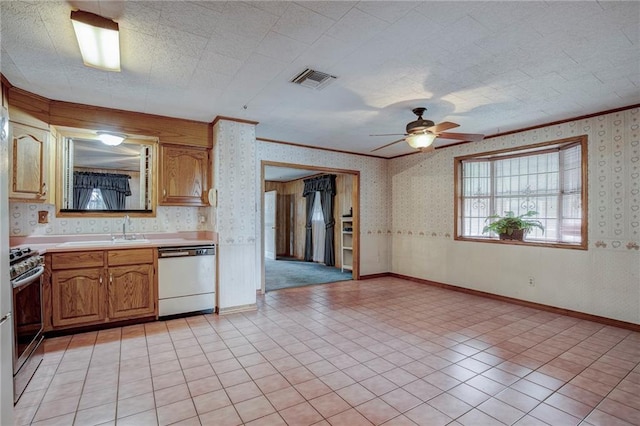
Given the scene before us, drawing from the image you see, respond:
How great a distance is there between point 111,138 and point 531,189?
5648mm

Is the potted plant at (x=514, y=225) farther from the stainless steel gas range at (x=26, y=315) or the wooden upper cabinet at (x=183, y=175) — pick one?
the stainless steel gas range at (x=26, y=315)

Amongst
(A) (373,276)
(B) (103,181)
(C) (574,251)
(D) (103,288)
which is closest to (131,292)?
(D) (103,288)

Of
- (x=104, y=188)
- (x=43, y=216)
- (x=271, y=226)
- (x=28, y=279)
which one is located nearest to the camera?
(x=28, y=279)

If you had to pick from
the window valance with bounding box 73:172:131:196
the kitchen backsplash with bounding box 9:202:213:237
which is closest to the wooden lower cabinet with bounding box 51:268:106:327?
the kitchen backsplash with bounding box 9:202:213:237

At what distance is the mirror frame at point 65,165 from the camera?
11.9 feet

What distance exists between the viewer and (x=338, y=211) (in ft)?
26.3

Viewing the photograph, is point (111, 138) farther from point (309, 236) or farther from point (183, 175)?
point (309, 236)

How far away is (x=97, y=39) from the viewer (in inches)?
84.0

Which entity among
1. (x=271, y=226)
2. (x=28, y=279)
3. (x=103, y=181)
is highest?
(x=103, y=181)

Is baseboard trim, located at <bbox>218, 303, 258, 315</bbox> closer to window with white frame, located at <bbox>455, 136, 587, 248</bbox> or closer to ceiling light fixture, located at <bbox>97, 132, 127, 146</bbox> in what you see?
ceiling light fixture, located at <bbox>97, 132, 127, 146</bbox>

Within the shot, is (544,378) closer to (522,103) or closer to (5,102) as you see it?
(522,103)

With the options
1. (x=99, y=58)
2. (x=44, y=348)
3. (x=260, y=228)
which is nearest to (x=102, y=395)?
(x=44, y=348)

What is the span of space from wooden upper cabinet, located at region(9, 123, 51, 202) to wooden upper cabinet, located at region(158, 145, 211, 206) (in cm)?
112

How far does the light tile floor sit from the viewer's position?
201 cm
